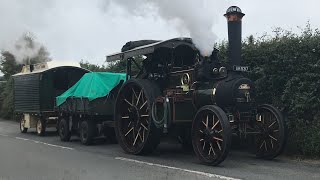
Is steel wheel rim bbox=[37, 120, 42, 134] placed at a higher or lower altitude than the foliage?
lower

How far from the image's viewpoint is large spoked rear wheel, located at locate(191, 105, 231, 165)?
9320mm

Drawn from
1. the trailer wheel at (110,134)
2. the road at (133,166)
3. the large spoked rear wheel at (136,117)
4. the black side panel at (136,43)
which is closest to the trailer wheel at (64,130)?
the trailer wheel at (110,134)

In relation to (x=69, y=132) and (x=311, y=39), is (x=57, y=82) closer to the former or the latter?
(x=69, y=132)

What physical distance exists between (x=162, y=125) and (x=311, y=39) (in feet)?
13.8

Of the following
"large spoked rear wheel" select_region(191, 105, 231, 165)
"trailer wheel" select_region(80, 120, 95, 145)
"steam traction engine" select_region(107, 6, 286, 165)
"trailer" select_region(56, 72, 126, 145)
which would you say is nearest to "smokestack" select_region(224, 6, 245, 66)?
"steam traction engine" select_region(107, 6, 286, 165)

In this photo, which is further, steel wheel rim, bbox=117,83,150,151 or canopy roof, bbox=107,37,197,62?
steel wheel rim, bbox=117,83,150,151

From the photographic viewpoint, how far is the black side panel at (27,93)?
19672mm

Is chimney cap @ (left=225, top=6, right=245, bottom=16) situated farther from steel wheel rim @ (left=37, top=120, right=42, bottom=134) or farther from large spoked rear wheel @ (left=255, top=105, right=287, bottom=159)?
steel wheel rim @ (left=37, top=120, right=42, bottom=134)

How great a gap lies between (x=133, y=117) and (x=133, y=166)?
2553 millimetres

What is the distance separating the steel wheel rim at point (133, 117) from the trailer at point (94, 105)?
1801mm

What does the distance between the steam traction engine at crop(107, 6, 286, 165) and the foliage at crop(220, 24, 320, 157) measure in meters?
0.97

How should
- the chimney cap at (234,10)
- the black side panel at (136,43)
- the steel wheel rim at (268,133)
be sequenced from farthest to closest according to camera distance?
the black side panel at (136,43)
the steel wheel rim at (268,133)
the chimney cap at (234,10)

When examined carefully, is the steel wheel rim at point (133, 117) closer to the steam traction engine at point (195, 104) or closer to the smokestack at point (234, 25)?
the steam traction engine at point (195, 104)

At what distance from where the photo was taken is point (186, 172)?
8.98 m
